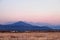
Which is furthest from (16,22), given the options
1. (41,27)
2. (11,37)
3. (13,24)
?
(41,27)

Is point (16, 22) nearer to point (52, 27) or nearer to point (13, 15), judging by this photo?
point (13, 15)

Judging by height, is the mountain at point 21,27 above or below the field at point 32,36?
above

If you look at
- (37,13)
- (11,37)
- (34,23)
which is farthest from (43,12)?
(11,37)

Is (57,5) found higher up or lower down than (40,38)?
Answer: higher up

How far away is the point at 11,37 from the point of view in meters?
1.58

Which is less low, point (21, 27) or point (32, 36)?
point (21, 27)

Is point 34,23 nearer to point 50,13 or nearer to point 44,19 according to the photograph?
point 44,19

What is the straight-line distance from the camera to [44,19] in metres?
1.59

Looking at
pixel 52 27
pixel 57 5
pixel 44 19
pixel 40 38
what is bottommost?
pixel 40 38

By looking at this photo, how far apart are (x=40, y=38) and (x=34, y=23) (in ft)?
0.66

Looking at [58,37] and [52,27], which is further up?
[52,27]

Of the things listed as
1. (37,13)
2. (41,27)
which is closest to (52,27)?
(41,27)

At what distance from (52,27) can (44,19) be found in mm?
140

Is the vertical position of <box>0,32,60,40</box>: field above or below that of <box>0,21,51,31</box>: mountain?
below
